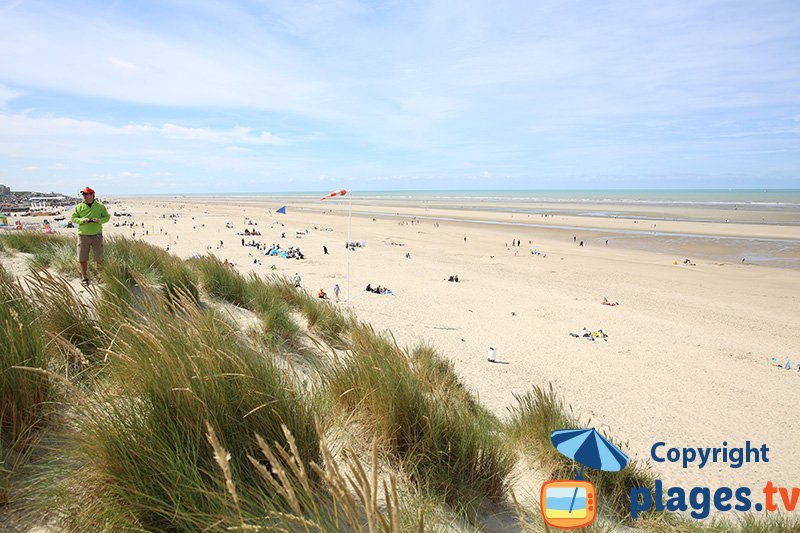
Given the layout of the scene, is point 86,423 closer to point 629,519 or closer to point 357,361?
point 357,361

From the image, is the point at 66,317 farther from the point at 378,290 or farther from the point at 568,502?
the point at 378,290

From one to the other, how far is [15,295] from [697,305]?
16629mm

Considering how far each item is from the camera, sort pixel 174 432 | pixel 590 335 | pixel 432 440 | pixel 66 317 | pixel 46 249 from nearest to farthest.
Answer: pixel 174 432 → pixel 432 440 → pixel 66 317 → pixel 46 249 → pixel 590 335

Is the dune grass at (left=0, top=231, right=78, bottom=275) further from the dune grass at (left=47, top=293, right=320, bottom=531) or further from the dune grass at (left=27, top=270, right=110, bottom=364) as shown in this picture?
the dune grass at (left=47, top=293, right=320, bottom=531)

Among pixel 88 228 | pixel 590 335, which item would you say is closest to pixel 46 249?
pixel 88 228

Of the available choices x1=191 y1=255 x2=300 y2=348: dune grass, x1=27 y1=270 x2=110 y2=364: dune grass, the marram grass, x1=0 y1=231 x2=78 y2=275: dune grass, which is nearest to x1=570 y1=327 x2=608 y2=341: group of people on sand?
the marram grass

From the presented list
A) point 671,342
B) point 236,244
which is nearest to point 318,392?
point 671,342

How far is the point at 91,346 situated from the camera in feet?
11.7

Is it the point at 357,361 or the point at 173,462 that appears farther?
the point at 357,361

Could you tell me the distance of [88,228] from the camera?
747 centimetres

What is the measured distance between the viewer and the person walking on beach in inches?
292

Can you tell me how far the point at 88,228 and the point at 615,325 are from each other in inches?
467

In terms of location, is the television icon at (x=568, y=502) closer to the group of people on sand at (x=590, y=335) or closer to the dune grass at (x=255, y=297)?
the dune grass at (x=255, y=297)

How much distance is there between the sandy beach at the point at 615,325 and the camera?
6.29 meters
